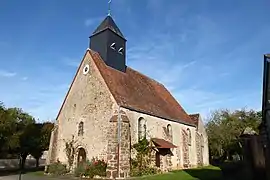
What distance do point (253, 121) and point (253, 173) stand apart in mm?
35967

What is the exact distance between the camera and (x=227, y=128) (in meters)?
44.8

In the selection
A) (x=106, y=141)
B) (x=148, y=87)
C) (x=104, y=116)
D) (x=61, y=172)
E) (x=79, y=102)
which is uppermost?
(x=148, y=87)

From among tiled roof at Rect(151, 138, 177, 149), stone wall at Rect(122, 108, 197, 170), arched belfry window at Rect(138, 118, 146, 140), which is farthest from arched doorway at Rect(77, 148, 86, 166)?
tiled roof at Rect(151, 138, 177, 149)

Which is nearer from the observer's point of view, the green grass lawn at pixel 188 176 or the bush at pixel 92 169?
the green grass lawn at pixel 188 176

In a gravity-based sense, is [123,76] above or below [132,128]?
above

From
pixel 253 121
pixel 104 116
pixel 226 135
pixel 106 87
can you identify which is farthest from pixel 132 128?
pixel 253 121

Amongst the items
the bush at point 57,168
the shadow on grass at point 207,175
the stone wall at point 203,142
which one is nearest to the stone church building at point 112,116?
the bush at point 57,168

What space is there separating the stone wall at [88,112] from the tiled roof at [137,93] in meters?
0.68

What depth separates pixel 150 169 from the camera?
20.2 metres

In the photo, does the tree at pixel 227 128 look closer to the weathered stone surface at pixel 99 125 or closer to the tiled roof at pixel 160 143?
the weathered stone surface at pixel 99 125

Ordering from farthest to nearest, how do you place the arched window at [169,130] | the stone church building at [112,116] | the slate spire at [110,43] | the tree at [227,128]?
the tree at [227,128], the arched window at [169,130], the slate spire at [110,43], the stone church building at [112,116]

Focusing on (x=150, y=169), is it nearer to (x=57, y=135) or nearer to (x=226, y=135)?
(x=57, y=135)

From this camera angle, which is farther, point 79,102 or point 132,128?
point 79,102

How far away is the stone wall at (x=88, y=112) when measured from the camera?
19.5 meters
